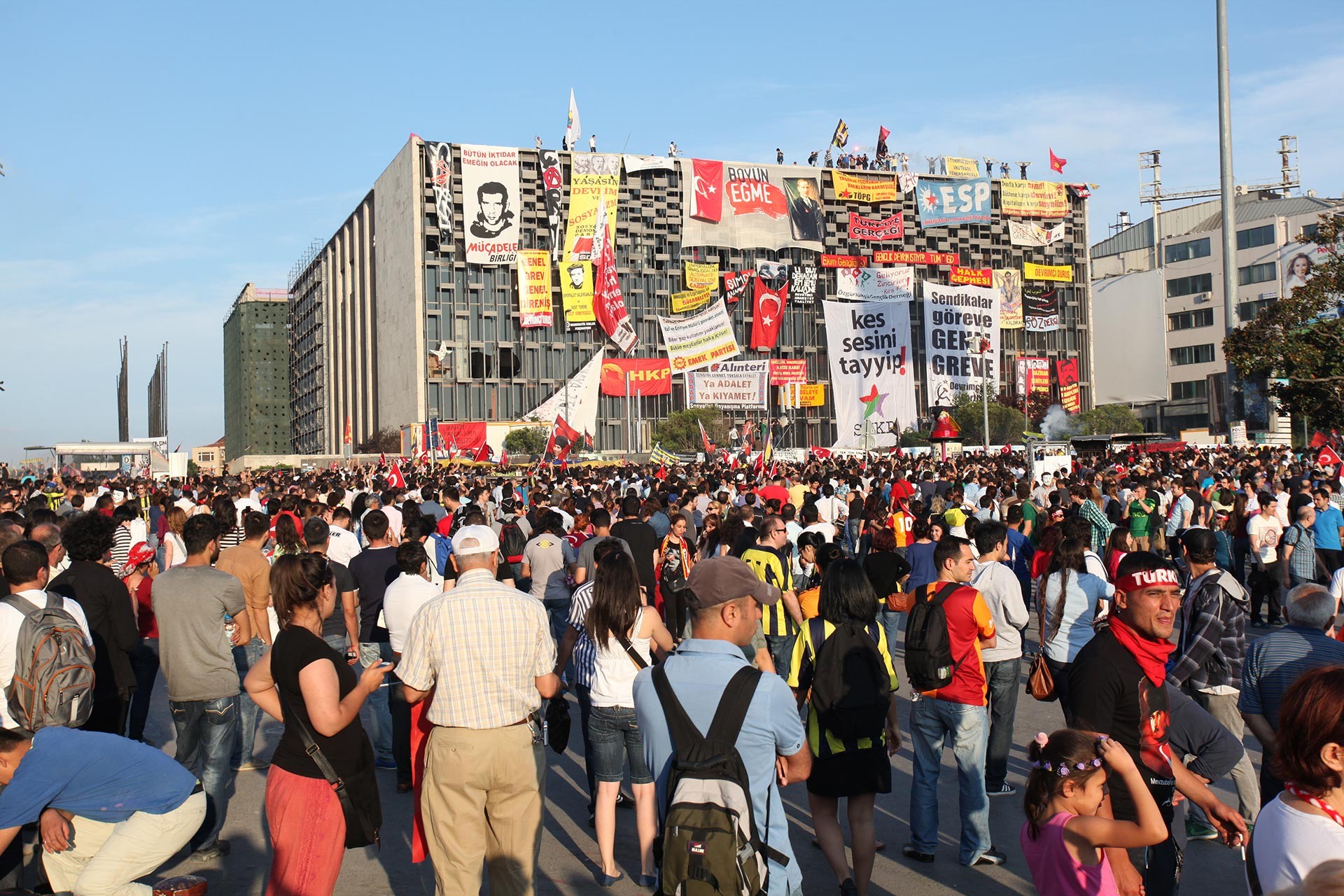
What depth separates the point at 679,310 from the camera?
3152 inches

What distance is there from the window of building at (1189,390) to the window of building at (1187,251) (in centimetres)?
916

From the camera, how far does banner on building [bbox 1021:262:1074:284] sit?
293ft

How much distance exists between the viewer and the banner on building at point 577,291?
7769 centimetres

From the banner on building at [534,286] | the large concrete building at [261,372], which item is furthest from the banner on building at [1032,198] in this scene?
the large concrete building at [261,372]

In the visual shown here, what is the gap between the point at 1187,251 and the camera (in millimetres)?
85375

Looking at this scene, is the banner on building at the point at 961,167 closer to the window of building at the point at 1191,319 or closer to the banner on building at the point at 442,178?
the window of building at the point at 1191,319

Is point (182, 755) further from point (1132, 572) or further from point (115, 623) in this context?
point (1132, 572)

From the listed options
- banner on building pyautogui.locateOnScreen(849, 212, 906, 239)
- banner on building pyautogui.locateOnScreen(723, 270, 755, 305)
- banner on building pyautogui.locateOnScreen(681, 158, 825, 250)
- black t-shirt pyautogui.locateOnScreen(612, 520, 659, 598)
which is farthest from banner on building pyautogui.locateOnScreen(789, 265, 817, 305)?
black t-shirt pyautogui.locateOnScreen(612, 520, 659, 598)

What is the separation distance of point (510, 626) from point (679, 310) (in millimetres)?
75943

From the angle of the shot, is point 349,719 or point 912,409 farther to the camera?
point 912,409

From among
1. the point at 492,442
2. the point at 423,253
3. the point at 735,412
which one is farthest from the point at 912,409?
the point at 423,253

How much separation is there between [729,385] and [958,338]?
57.5 feet

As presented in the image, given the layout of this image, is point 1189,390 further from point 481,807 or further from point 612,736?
point 481,807

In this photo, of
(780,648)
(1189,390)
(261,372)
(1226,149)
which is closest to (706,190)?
(1189,390)
